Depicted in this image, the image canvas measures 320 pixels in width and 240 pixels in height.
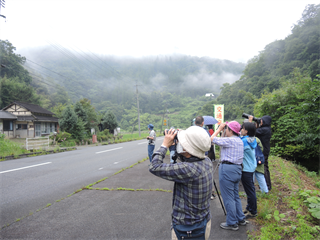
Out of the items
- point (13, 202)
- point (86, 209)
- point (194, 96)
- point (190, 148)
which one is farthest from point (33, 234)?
point (194, 96)

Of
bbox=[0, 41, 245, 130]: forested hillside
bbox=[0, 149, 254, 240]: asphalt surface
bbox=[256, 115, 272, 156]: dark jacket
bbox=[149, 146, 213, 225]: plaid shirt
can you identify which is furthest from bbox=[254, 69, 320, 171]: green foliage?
bbox=[0, 41, 245, 130]: forested hillside

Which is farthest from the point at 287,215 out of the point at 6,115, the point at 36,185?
the point at 6,115

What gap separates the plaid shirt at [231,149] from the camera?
3.04 metres

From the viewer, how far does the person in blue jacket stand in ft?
11.2

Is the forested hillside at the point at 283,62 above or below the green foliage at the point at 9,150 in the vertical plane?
above

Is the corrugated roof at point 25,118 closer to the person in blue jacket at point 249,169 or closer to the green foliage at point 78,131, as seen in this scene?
the green foliage at point 78,131

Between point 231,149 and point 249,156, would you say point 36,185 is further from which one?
point 249,156

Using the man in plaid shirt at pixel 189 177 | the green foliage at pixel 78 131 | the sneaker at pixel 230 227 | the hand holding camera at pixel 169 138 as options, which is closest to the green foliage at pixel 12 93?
the green foliage at pixel 78 131

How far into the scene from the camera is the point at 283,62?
44562 mm

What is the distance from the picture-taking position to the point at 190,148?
171 centimetres

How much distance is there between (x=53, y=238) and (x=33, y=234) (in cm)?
42

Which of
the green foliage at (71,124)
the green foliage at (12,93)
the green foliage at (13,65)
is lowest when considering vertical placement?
the green foliage at (71,124)

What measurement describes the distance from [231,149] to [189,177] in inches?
64.0

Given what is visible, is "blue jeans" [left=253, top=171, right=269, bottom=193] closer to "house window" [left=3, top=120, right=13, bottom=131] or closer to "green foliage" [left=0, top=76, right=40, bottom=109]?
"house window" [left=3, top=120, right=13, bottom=131]
